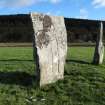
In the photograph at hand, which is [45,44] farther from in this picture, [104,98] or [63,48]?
[104,98]

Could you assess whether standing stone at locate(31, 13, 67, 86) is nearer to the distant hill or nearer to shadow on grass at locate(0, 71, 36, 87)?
shadow on grass at locate(0, 71, 36, 87)

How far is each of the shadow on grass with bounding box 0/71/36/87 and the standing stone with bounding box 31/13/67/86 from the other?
22.2 inches

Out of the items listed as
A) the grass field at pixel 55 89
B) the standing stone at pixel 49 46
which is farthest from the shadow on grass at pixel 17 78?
the standing stone at pixel 49 46

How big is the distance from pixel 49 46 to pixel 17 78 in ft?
5.16

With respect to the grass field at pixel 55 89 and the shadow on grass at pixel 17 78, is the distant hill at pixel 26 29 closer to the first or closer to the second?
the shadow on grass at pixel 17 78

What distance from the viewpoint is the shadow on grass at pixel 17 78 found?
513 inches

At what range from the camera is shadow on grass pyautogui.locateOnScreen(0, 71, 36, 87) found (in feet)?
42.7

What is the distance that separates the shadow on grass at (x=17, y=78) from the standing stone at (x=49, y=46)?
564mm

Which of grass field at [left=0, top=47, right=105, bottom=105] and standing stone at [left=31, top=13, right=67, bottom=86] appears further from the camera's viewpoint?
standing stone at [left=31, top=13, right=67, bottom=86]

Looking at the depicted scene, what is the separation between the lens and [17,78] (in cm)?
1358

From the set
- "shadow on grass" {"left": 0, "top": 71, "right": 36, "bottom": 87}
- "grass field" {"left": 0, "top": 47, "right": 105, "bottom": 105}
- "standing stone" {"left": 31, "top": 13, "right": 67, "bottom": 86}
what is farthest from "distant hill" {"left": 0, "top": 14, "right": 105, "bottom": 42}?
"standing stone" {"left": 31, "top": 13, "right": 67, "bottom": 86}

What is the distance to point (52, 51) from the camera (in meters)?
13.3

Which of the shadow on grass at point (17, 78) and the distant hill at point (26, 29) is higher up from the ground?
the distant hill at point (26, 29)

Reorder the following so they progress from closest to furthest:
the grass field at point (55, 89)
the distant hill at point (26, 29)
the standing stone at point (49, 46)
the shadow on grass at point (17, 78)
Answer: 1. the grass field at point (55, 89)
2. the standing stone at point (49, 46)
3. the shadow on grass at point (17, 78)
4. the distant hill at point (26, 29)
